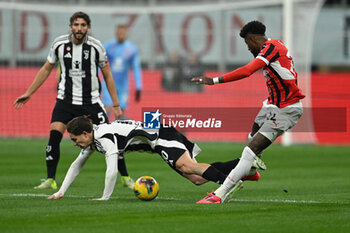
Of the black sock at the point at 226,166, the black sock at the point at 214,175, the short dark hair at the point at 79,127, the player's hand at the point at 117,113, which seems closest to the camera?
the short dark hair at the point at 79,127

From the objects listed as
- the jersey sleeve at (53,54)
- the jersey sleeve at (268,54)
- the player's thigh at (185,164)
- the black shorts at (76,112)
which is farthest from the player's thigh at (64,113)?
the jersey sleeve at (268,54)

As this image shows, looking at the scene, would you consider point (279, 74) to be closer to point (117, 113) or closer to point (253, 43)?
point (253, 43)

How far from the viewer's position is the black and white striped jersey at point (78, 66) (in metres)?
11.0

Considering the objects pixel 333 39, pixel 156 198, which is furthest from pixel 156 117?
pixel 333 39

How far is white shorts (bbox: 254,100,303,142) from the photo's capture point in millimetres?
9070

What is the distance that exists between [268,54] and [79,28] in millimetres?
2962

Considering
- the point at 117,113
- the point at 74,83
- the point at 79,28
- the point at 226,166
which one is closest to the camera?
the point at 226,166

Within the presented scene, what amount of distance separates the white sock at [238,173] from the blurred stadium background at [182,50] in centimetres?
1377

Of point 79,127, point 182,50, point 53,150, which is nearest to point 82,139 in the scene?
point 79,127

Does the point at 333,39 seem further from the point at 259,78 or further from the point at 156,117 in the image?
the point at 156,117

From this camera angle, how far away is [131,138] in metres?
9.18

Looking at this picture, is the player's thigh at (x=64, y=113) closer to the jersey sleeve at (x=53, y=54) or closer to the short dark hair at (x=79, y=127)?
the jersey sleeve at (x=53, y=54)

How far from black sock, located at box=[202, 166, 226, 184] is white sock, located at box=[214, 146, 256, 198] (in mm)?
226

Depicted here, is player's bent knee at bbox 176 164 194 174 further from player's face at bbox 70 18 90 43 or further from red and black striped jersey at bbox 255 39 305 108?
player's face at bbox 70 18 90 43
